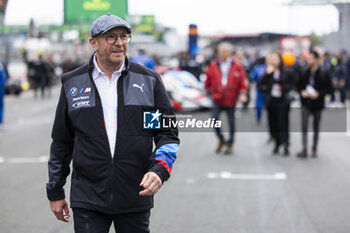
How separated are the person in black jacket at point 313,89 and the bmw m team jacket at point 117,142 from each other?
7111mm

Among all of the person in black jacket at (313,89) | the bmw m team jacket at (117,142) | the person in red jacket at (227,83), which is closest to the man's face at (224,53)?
the person in red jacket at (227,83)

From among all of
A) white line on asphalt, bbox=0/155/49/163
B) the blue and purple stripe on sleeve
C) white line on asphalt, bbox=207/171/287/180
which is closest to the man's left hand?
the blue and purple stripe on sleeve

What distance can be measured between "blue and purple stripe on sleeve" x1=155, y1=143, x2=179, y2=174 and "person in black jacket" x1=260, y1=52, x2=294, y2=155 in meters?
7.49

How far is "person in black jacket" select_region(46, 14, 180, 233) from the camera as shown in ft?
10.7

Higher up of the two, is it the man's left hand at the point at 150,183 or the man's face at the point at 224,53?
the man's face at the point at 224,53

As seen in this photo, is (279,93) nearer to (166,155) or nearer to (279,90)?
(279,90)

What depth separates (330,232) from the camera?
5809 millimetres

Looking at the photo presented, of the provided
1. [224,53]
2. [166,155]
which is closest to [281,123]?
[224,53]

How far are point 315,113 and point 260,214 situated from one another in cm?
422

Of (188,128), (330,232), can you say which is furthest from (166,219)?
(188,128)

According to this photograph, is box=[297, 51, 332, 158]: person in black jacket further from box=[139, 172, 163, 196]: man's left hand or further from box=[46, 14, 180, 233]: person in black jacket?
box=[139, 172, 163, 196]: man's left hand

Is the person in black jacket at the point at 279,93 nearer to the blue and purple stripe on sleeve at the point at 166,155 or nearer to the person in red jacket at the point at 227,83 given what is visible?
the person in red jacket at the point at 227,83

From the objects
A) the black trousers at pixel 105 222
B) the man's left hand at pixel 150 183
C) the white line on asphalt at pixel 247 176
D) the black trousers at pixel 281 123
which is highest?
the man's left hand at pixel 150 183

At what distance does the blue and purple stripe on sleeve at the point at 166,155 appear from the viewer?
3.28 m
